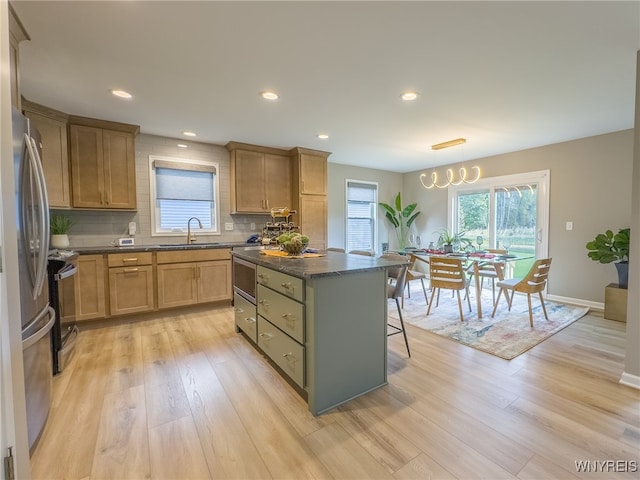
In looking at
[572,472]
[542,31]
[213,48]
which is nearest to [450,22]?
[542,31]

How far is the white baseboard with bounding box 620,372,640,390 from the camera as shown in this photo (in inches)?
79.1

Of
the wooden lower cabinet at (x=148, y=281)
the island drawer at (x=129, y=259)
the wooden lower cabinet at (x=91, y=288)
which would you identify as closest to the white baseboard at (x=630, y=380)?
the wooden lower cabinet at (x=148, y=281)

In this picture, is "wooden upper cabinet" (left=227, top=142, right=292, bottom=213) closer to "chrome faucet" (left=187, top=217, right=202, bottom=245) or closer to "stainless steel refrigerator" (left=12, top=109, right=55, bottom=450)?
"chrome faucet" (left=187, top=217, right=202, bottom=245)

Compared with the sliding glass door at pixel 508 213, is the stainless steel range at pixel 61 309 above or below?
below

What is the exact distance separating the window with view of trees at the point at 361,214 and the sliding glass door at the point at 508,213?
1.59m

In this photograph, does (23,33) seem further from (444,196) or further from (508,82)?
(444,196)

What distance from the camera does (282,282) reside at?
199 cm

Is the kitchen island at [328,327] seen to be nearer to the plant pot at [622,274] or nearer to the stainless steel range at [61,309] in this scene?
the stainless steel range at [61,309]

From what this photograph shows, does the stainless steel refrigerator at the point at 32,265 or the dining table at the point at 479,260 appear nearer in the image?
the stainless steel refrigerator at the point at 32,265

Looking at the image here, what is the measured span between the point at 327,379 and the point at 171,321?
2.58m

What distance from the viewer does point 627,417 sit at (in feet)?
5.57

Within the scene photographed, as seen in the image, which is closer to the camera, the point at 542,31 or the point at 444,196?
the point at 542,31

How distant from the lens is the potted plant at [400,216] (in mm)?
6181

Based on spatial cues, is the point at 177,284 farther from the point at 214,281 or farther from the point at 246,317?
the point at 246,317
